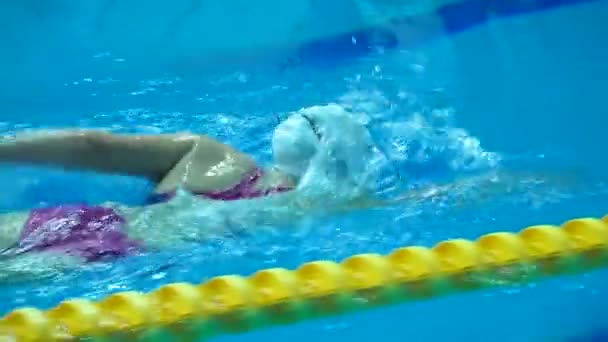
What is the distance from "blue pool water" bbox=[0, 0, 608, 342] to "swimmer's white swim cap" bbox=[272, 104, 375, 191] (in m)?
0.14

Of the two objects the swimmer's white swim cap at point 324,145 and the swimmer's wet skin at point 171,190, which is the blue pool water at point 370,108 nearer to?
the swimmer's wet skin at point 171,190

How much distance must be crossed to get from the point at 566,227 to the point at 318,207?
536 millimetres

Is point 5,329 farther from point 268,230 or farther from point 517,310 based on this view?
point 517,310

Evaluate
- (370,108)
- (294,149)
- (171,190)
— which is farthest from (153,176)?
(370,108)

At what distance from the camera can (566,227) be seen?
1.59m

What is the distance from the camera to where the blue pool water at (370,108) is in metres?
1.66

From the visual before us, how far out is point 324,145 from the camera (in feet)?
6.69

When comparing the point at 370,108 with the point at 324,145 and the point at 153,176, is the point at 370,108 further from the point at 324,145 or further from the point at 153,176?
the point at 153,176

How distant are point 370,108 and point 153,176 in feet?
2.51

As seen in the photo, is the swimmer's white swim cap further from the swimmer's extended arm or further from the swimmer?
the swimmer's extended arm

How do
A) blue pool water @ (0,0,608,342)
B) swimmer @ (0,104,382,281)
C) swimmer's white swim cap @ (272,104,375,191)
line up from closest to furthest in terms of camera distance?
blue pool water @ (0,0,608,342) → swimmer @ (0,104,382,281) → swimmer's white swim cap @ (272,104,375,191)

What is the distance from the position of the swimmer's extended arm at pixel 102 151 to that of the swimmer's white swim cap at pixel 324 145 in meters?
0.21

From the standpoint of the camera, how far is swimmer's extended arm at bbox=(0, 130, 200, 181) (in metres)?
1.87

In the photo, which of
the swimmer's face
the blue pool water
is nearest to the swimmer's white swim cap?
the swimmer's face
